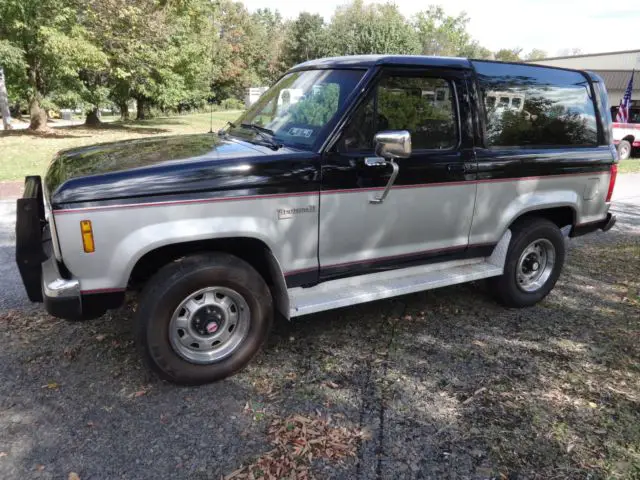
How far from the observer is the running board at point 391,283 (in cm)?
351

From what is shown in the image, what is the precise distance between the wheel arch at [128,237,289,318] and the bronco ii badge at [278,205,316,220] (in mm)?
223

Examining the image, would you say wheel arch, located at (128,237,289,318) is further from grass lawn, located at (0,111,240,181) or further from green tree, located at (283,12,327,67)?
green tree, located at (283,12,327,67)

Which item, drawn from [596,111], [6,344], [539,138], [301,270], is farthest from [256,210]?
[596,111]

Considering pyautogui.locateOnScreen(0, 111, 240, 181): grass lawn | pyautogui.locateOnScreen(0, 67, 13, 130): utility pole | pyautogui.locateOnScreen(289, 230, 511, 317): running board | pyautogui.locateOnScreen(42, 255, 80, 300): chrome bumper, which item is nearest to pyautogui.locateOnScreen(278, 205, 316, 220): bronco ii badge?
pyautogui.locateOnScreen(289, 230, 511, 317): running board

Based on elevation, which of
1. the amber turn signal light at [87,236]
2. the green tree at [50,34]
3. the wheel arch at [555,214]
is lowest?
the wheel arch at [555,214]

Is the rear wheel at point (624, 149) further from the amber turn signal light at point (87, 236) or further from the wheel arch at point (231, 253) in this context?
the amber turn signal light at point (87, 236)

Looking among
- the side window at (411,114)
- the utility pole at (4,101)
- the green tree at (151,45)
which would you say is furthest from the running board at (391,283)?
the utility pole at (4,101)

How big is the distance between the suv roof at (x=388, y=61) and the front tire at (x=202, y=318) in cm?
169

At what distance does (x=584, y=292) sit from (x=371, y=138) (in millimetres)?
3145

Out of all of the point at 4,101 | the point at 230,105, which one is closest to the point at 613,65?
the point at 230,105

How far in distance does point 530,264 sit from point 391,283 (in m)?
1.66

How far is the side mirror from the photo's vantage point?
317cm

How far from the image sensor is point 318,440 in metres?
2.84

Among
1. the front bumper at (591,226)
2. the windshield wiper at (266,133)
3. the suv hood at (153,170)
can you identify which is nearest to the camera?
the suv hood at (153,170)
